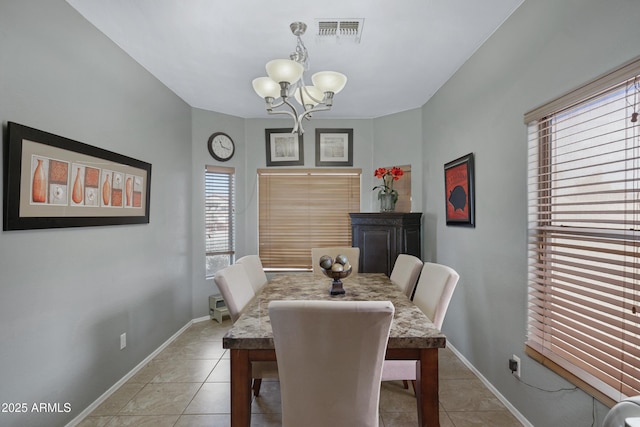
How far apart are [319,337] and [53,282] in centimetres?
172

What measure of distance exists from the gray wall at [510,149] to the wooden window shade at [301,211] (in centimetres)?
144

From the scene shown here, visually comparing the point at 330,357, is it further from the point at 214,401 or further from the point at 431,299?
the point at 214,401

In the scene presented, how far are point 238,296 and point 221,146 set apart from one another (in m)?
2.56

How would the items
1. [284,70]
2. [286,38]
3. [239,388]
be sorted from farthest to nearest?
[286,38] → [284,70] → [239,388]

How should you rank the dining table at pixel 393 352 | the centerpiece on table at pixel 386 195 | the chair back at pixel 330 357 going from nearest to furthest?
the chair back at pixel 330 357, the dining table at pixel 393 352, the centerpiece on table at pixel 386 195

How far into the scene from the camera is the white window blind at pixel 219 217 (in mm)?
3840

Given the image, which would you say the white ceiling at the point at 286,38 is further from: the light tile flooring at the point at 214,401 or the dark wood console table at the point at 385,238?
the light tile flooring at the point at 214,401

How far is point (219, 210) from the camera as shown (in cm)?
394

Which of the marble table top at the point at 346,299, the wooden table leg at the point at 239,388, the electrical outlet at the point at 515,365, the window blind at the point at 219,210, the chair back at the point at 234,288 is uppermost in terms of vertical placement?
the window blind at the point at 219,210

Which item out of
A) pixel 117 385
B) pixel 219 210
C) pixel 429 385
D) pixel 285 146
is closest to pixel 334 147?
pixel 285 146

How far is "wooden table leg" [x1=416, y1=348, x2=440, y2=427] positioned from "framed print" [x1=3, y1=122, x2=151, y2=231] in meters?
2.21

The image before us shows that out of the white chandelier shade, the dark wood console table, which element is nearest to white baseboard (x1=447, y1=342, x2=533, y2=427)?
the dark wood console table

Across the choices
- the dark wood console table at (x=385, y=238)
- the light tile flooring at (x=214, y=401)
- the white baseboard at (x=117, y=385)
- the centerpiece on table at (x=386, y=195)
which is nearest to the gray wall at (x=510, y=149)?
the light tile flooring at (x=214, y=401)

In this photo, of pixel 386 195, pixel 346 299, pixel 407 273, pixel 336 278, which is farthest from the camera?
pixel 386 195
